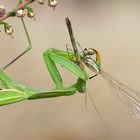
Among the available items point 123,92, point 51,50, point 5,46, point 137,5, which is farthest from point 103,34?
point 51,50

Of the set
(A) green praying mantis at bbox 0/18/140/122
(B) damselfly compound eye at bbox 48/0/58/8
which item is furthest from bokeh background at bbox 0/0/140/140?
(B) damselfly compound eye at bbox 48/0/58/8

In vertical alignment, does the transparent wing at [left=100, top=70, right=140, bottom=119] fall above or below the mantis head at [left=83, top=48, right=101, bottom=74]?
below

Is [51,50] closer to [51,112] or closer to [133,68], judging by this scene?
[51,112]

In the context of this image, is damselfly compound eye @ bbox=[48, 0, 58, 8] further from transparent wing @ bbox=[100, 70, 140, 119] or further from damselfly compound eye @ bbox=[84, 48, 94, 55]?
transparent wing @ bbox=[100, 70, 140, 119]

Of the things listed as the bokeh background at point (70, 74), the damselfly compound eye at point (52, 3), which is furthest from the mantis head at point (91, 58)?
the bokeh background at point (70, 74)

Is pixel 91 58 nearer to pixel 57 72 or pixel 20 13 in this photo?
pixel 57 72

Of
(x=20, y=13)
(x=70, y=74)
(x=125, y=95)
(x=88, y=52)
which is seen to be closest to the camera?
(x=20, y=13)

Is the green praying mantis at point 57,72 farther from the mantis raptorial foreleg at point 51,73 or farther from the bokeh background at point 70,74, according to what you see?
the bokeh background at point 70,74

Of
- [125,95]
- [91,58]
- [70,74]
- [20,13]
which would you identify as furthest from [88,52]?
[70,74]
